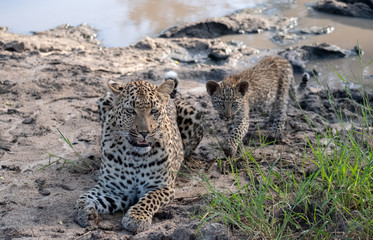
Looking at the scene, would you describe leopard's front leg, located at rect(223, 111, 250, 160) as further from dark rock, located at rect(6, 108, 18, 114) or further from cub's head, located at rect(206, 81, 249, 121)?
dark rock, located at rect(6, 108, 18, 114)

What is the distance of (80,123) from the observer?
8961mm

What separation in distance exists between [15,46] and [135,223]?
288 inches

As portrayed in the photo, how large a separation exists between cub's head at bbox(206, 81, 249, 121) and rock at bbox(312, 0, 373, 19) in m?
8.57

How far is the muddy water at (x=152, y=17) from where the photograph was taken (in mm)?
14128

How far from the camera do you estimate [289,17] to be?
16.0 m

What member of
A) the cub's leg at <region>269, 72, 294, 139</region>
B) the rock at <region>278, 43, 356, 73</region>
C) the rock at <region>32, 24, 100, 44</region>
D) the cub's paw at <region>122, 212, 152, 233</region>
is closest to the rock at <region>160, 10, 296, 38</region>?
the rock at <region>32, 24, 100, 44</region>

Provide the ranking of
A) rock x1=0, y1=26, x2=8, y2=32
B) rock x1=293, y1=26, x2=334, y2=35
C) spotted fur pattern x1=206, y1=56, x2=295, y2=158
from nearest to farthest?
spotted fur pattern x1=206, y1=56, x2=295, y2=158, rock x1=0, y1=26, x2=8, y2=32, rock x1=293, y1=26, x2=334, y2=35

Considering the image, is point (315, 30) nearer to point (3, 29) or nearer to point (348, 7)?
point (348, 7)

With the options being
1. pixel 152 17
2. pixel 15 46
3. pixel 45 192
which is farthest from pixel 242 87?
pixel 152 17

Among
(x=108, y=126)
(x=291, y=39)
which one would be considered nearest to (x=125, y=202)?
(x=108, y=126)

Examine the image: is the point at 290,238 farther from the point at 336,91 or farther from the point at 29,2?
the point at 29,2

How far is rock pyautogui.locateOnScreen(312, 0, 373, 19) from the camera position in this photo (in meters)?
16.0

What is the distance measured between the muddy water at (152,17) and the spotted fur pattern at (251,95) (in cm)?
306

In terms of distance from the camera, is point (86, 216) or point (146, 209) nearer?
point (86, 216)
